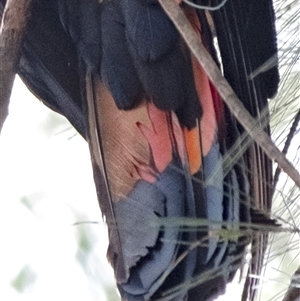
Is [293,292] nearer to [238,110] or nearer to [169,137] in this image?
[238,110]

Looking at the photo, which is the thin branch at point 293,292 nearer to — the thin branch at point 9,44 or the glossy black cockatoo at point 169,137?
the glossy black cockatoo at point 169,137

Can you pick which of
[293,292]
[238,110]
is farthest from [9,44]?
[293,292]

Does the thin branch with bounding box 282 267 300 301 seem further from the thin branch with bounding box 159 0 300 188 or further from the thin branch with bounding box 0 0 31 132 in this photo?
the thin branch with bounding box 0 0 31 132

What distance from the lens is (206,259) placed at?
144 cm

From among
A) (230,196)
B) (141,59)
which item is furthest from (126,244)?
(141,59)

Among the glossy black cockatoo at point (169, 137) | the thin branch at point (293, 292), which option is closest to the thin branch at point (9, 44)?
the glossy black cockatoo at point (169, 137)

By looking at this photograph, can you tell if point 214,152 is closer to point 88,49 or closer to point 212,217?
point 212,217

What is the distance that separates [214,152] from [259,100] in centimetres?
12

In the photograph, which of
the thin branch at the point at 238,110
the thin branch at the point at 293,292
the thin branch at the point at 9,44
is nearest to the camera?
the thin branch at the point at 238,110

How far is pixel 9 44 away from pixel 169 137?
1.09ft

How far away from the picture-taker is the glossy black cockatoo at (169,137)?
144cm

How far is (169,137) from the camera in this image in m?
1.55

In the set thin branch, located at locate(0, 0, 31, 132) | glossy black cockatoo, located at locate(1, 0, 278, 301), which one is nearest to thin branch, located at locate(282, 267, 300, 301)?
glossy black cockatoo, located at locate(1, 0, 278, 301)

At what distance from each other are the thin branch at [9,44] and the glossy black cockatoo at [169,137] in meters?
0.23
